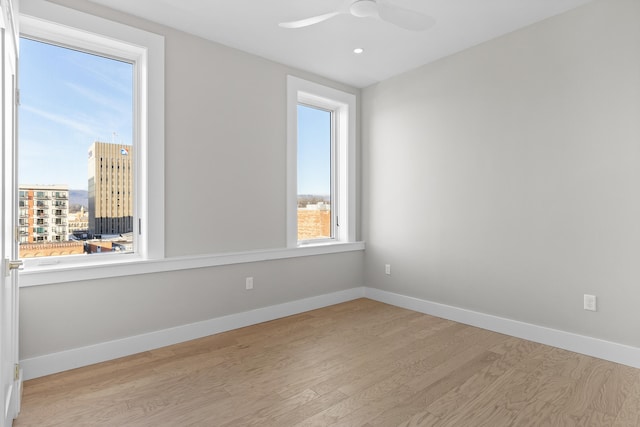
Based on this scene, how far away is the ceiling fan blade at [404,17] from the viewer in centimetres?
227

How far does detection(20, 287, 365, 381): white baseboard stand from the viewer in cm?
242

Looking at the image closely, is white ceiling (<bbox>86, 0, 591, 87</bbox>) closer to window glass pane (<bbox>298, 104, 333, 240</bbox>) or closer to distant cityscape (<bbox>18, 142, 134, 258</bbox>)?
window glass pane (<bbox>298, 104, 333, 240</bbox>)

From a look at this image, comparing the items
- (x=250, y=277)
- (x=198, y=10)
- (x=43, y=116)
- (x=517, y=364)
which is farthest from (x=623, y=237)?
(x=43, y=116)

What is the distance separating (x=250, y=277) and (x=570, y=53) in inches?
129

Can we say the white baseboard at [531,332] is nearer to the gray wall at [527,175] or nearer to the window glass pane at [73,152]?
the gray wall at [527,175]

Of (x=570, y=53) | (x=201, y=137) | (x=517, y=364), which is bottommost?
(x=517, y=364)

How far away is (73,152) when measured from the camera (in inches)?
105

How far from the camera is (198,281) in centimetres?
314

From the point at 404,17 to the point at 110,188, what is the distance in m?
2.49

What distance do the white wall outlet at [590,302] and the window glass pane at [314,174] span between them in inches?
101

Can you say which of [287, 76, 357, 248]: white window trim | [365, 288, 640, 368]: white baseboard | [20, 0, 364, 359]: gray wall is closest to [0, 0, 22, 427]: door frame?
[20, 0, 364, 359]: gray wall

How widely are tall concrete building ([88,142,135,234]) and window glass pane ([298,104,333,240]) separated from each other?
1763mm

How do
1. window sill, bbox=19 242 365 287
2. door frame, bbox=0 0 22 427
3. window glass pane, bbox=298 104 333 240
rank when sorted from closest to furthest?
door frame, bbox=0 0 22 427
window sill, bbox=19 242 365 287
window glass pane, bbox=298 104 333 240

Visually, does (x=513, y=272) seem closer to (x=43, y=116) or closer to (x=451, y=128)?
(x=451, y=128)
